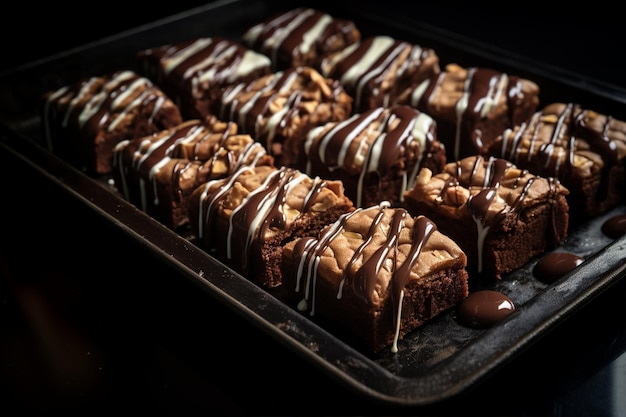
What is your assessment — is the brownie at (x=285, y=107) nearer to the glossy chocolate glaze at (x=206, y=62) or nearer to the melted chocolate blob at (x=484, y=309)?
the glossy chocolate glaze at (x=206, y=62)

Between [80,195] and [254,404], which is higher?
[80,195]

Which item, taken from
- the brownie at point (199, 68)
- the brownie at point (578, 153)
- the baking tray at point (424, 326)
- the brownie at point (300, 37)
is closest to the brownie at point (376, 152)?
the brownie at point (578, 153)

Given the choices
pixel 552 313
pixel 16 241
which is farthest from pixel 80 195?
pixel 552 313

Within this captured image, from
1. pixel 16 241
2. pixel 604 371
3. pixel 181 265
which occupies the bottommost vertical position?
pixel 16 241

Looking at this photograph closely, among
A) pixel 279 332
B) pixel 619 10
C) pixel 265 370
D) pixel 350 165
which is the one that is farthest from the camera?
pixel 619 10

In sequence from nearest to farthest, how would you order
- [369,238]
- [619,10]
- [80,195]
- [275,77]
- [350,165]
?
[369,238] < [80,195] < [350,165] < [275,77] < [619,10]

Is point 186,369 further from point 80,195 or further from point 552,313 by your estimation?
point 552,313

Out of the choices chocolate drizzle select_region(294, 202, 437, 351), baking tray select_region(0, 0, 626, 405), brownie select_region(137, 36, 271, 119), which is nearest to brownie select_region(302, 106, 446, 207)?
chocolate drizzle select_region(294, 202, 437, 351)
